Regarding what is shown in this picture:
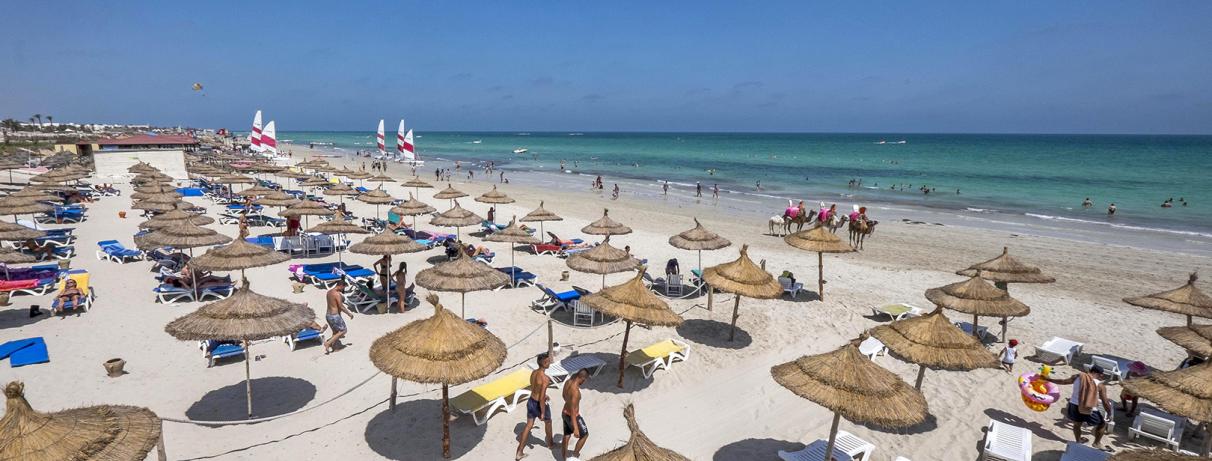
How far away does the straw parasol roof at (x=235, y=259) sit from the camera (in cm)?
977

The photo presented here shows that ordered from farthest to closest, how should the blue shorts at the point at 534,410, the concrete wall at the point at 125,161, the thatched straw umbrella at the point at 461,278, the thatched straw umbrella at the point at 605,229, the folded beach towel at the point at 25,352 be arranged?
the concrete wall at the point at 125,161 → the thatched straw umbrella at the point at 605,229 → the thatched straw umbrella at the point at 461,278 → the folded beach towel at the point at 25,352 → the blue shorts at the point at 534,410

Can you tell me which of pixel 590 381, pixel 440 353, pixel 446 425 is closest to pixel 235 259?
pixel 446 425

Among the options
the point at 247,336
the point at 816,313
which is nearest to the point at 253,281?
the point at 247,336

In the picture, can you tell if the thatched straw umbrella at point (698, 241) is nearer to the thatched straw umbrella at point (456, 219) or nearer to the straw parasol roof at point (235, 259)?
the thatched straw umbrella at point (456, 219)

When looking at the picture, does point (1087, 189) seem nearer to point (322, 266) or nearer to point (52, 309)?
point (322, 266)

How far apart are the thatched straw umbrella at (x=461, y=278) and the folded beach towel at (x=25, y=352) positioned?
553 cm

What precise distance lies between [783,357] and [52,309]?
524 inches

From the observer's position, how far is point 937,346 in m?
6.74

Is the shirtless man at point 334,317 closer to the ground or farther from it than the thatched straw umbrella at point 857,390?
closer to the ground

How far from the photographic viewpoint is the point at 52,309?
1011cm

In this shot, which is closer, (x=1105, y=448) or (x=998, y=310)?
(x=1105, y=448)

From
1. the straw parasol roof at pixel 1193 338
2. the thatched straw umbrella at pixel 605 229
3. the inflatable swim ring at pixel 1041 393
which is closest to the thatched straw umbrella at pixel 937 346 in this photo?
the inflatable swim ring at pixel 1041 393

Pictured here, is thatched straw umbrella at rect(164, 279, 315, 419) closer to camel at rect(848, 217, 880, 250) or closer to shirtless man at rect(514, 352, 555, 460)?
shirtless man at rect(514, 352, 555, 460)

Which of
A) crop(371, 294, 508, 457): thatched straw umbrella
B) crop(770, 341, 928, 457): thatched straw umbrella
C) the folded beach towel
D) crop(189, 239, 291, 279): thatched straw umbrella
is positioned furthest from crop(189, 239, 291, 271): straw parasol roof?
crop(770, 341, 928, 457): thatched straw umbrella
